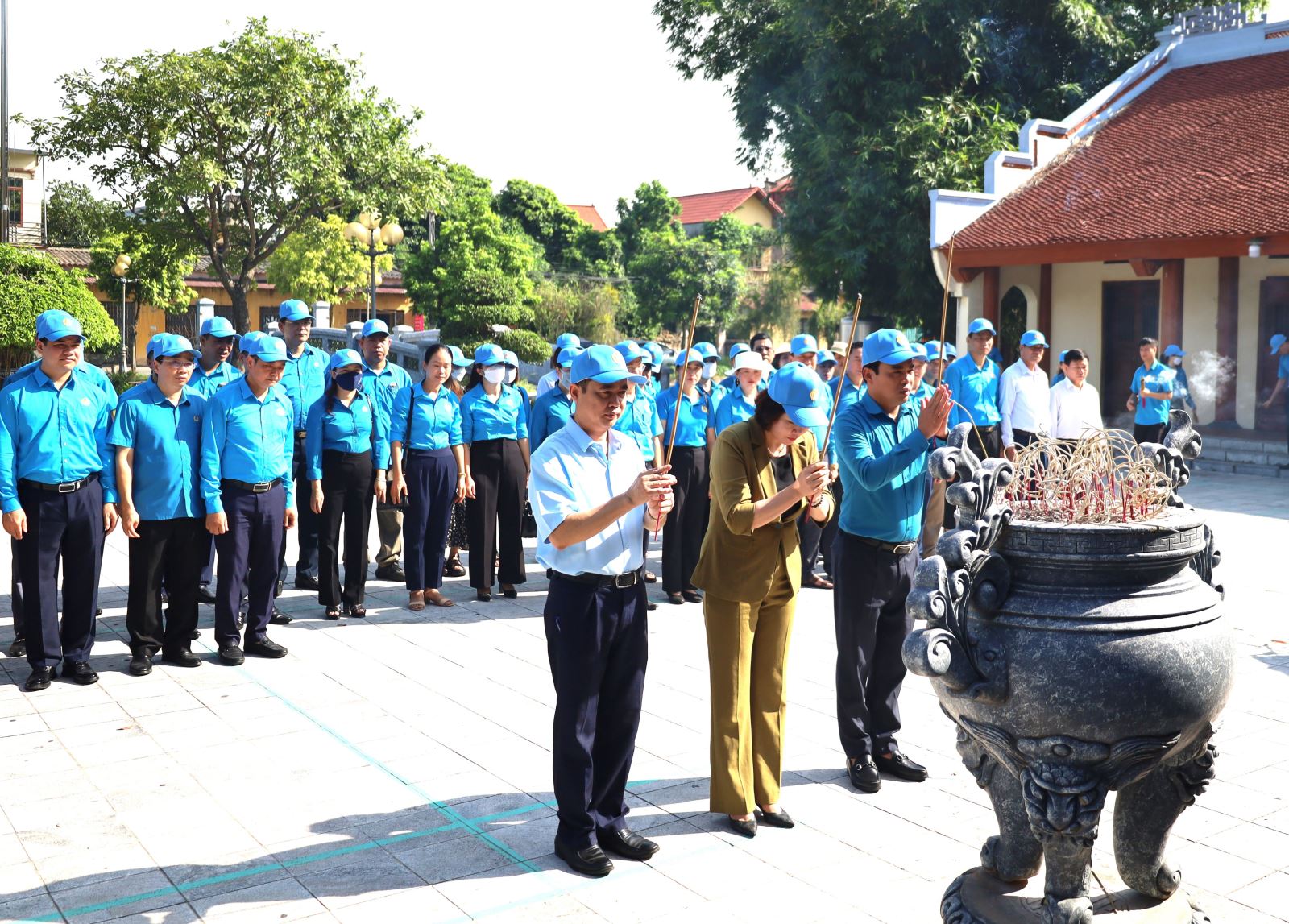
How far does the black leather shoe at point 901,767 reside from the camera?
18.6 ft

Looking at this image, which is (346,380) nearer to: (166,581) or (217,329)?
(217,329)

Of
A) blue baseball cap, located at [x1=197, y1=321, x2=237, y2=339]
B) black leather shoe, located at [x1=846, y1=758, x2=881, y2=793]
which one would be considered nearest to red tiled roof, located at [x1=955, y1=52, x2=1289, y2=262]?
blue baseball cap, located at [x1=197, y1=321, x2=237, y2=339]

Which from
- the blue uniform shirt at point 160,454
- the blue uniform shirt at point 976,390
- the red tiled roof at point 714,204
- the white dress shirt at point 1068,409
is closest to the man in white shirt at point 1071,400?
the white dress shirt at point 1068,409

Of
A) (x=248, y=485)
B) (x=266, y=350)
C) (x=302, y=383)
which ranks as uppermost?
(x=266, y=350)

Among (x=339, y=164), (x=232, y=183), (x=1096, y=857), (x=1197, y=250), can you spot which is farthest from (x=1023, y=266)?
(x=1096, y=857)

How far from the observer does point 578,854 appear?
4.76m

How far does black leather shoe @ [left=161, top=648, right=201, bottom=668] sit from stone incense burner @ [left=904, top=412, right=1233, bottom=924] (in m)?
5.31

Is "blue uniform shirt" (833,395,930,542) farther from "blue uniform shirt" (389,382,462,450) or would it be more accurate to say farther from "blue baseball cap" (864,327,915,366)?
"blue uniform shirt" (389,382,462,450)

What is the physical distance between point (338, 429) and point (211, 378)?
3.13 feet

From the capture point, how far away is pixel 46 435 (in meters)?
7.10

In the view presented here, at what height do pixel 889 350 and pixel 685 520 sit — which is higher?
pixel 889 350

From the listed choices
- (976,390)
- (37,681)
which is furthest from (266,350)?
(976,390)

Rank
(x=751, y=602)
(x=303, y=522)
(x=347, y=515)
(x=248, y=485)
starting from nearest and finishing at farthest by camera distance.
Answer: (x=751, y=602) < (x=248, y=485) < (x=347, y=515) < (x=303, y=522)

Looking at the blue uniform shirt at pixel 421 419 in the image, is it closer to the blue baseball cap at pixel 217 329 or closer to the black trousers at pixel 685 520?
the blue baseball cap at pixel 217 329
